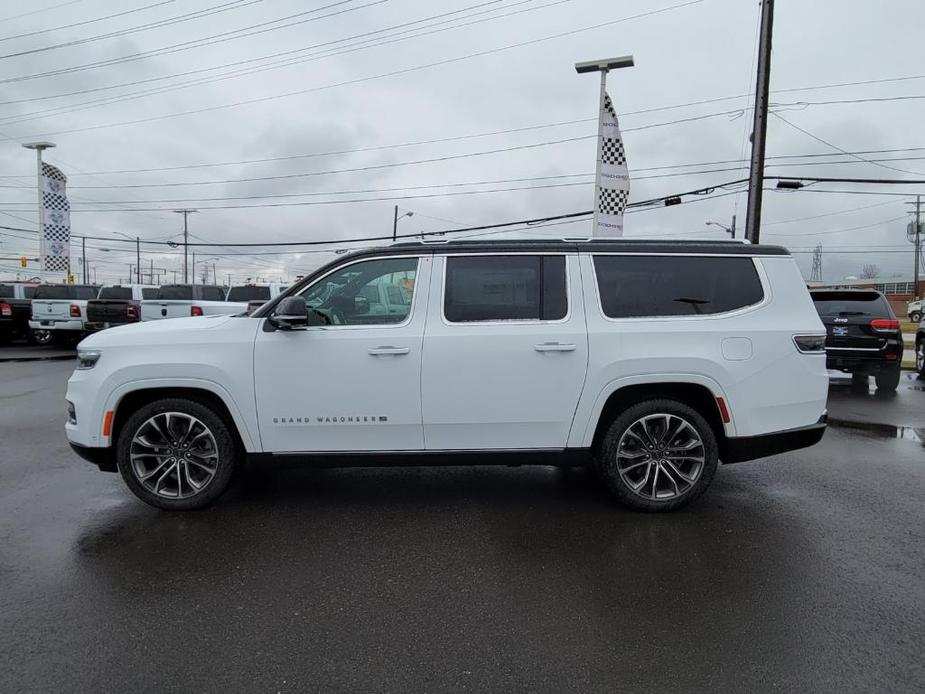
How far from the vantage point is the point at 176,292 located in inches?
681

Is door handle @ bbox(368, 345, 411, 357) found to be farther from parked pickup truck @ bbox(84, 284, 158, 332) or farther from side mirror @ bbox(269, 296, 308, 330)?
parked pickup truck @ bbox(84, 284, 158, 332)

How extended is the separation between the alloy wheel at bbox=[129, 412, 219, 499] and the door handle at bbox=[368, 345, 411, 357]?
1.29m

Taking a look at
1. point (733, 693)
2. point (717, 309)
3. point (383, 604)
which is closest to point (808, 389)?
point (717, 309)

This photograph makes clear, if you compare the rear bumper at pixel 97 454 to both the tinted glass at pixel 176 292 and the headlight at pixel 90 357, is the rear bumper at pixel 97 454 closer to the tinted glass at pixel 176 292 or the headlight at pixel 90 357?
the headlight at pixel 90 357

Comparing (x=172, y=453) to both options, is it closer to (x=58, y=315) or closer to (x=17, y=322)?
(x=58, y=315)

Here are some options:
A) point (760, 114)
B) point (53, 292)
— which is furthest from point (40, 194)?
point (760, 114)

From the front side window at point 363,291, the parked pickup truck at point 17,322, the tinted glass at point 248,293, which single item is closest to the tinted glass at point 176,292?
the tinted glass at point 248,293

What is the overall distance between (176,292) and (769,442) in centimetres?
1680

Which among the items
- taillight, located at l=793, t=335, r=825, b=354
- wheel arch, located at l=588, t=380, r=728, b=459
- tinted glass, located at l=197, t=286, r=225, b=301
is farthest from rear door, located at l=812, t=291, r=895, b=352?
tinted glass, located at l=197, t=286, r=225, b=301

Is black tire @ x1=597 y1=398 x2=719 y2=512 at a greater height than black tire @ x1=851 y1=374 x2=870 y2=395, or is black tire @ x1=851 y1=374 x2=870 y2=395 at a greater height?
black tire @ x1=597 y1=398 x2=719 y2=512

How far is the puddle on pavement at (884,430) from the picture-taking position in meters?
6.93

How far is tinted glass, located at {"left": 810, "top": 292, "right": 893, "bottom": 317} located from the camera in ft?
33.0

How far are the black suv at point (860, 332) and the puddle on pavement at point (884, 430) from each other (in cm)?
249

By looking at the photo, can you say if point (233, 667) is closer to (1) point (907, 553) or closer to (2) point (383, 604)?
(2) point (383, 604)
